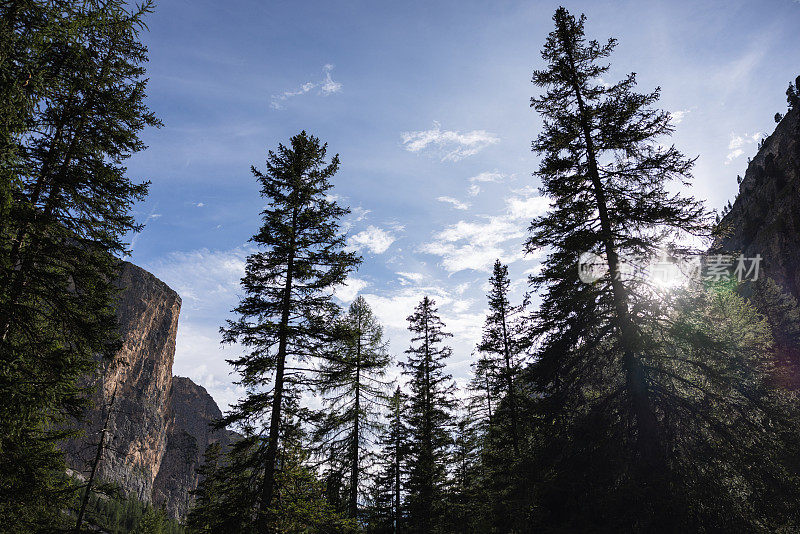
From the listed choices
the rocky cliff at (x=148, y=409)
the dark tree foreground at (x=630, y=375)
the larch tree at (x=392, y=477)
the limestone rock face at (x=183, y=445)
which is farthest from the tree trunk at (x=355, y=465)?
the limestone rock face at (x=183, y=445)

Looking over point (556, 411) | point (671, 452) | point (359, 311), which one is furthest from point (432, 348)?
point (671, 452)

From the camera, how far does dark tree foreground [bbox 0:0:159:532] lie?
6035 millimetres

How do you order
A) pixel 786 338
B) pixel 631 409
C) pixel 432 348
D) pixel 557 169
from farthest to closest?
pixel 786 338, pixel 432 348, pixel 557 169, pixel 631 409

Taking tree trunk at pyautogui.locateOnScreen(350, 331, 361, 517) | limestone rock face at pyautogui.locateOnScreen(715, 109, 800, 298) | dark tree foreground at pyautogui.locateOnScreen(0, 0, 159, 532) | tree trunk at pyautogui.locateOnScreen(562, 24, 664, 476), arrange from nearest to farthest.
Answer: dark tree foreground at pyautogui.locateOnScreen(0, 0, 159, 532)
tree trunk at pyautogui.locateOnScreen(562, 24, 664, 476)
tree trunk at pyautogui.locateOnScreen(350, 331, 361, 517)
limestone rock face at pyautogui.locateOnScreen(715, 109, 800, 298)

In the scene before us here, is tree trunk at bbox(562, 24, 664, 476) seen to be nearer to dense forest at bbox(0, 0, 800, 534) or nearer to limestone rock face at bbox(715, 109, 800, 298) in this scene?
dense forest at bbox(0, 0, 800, 534)

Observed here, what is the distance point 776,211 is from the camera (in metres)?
81.5

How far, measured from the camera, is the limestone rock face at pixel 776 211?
2894 inches

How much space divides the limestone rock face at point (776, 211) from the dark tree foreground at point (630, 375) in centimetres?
7745

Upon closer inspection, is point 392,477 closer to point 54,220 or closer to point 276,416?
point 276,416

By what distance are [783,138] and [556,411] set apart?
133 meters

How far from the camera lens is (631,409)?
898cm

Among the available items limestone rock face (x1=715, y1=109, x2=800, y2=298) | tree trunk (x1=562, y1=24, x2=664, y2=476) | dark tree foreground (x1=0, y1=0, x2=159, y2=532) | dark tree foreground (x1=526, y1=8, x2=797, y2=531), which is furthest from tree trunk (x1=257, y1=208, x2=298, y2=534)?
limestone rock face (x1=715, y1=109, x2=800, y2=298)

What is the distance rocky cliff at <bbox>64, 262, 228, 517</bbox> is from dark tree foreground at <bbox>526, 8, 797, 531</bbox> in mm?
133068

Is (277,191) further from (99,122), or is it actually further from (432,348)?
(432,348)
